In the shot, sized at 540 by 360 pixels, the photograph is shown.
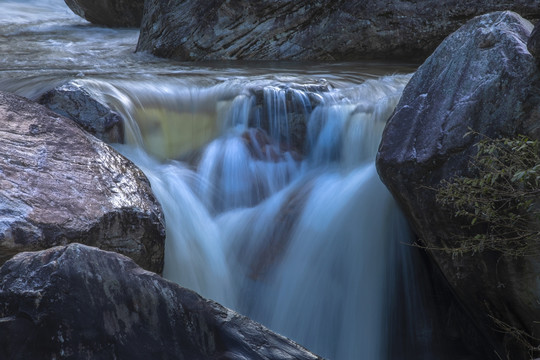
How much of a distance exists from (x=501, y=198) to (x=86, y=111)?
3102 mm

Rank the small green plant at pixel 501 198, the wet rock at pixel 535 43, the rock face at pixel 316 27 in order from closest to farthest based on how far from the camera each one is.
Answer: the small green plant at pixel 501 198 → the wet rock at pixel 535 43 → the rock face at pixel 316 27

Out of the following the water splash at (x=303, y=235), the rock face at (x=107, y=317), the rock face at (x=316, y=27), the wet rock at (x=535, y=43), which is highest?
the wet rock at (x=535, y=43)

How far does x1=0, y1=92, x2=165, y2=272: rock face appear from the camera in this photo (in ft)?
11.4

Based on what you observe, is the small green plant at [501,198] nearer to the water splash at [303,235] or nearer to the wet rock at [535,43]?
the wet rock at [535,43]

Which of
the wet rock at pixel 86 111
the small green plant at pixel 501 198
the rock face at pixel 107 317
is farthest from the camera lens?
the wet rock at pixel 86 111

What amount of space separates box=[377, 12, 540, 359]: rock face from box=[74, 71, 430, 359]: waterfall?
0.51 metres

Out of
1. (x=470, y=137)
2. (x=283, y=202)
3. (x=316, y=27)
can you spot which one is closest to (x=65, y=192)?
(x=283, y=202)

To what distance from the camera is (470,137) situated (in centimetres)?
374

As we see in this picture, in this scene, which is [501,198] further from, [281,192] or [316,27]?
[316,27]

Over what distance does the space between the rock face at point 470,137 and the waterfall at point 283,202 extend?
0.51m

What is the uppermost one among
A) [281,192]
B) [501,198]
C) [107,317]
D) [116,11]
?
[116,11]

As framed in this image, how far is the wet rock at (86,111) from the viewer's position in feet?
17.0

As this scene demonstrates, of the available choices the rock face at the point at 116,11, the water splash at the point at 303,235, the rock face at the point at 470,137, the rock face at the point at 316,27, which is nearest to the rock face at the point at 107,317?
the rock face at the point at 470,137

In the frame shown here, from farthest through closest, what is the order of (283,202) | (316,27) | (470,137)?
(316,27) < (283,202) < (470,137)
